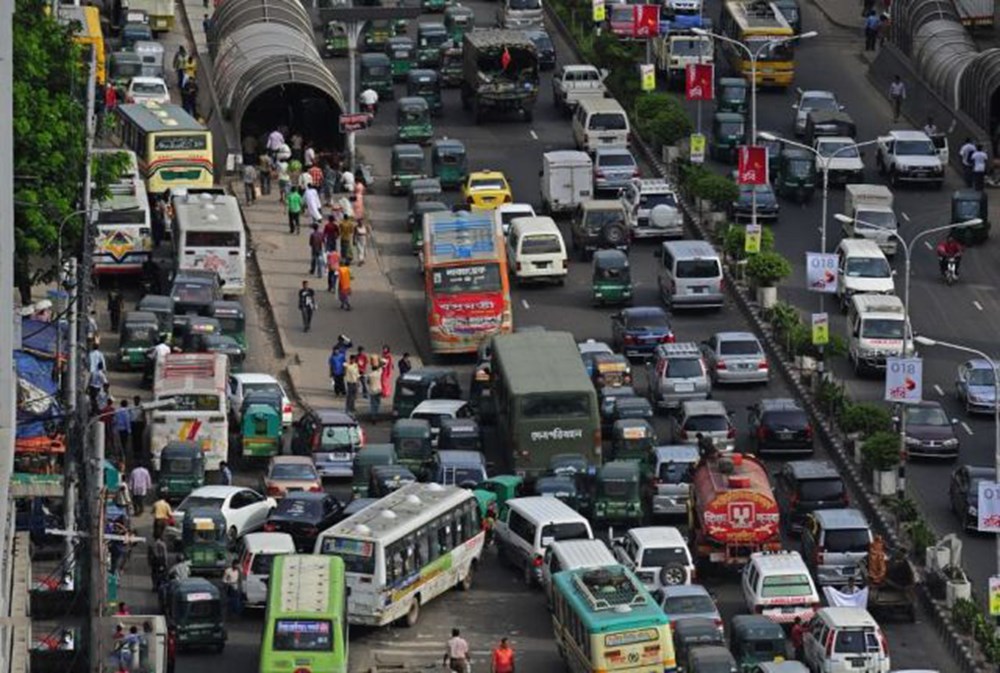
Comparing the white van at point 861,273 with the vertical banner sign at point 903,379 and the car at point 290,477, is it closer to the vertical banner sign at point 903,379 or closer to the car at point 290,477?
the vertical banner sign at point 903,379

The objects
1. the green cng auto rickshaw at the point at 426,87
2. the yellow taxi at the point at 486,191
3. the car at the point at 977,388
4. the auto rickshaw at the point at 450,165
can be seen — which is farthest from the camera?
the green cng auto rickshaw at the point at 426,87

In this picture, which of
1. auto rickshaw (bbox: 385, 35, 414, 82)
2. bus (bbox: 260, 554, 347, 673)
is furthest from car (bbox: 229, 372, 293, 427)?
auto rickshaw (bbox: 385, 35, 414, 82)

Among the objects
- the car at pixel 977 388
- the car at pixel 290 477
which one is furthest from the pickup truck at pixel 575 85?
the car at pixel 290 477

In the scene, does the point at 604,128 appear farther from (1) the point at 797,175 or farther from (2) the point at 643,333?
(2) the point at 643,333

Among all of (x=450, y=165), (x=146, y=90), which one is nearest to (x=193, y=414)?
(x=450, y=165)

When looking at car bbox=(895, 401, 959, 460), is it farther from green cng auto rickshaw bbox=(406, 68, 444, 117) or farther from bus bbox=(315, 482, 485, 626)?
green cng auto rickshaw bbox=(406, 68, 444, 117)

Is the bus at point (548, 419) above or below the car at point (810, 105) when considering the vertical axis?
above
